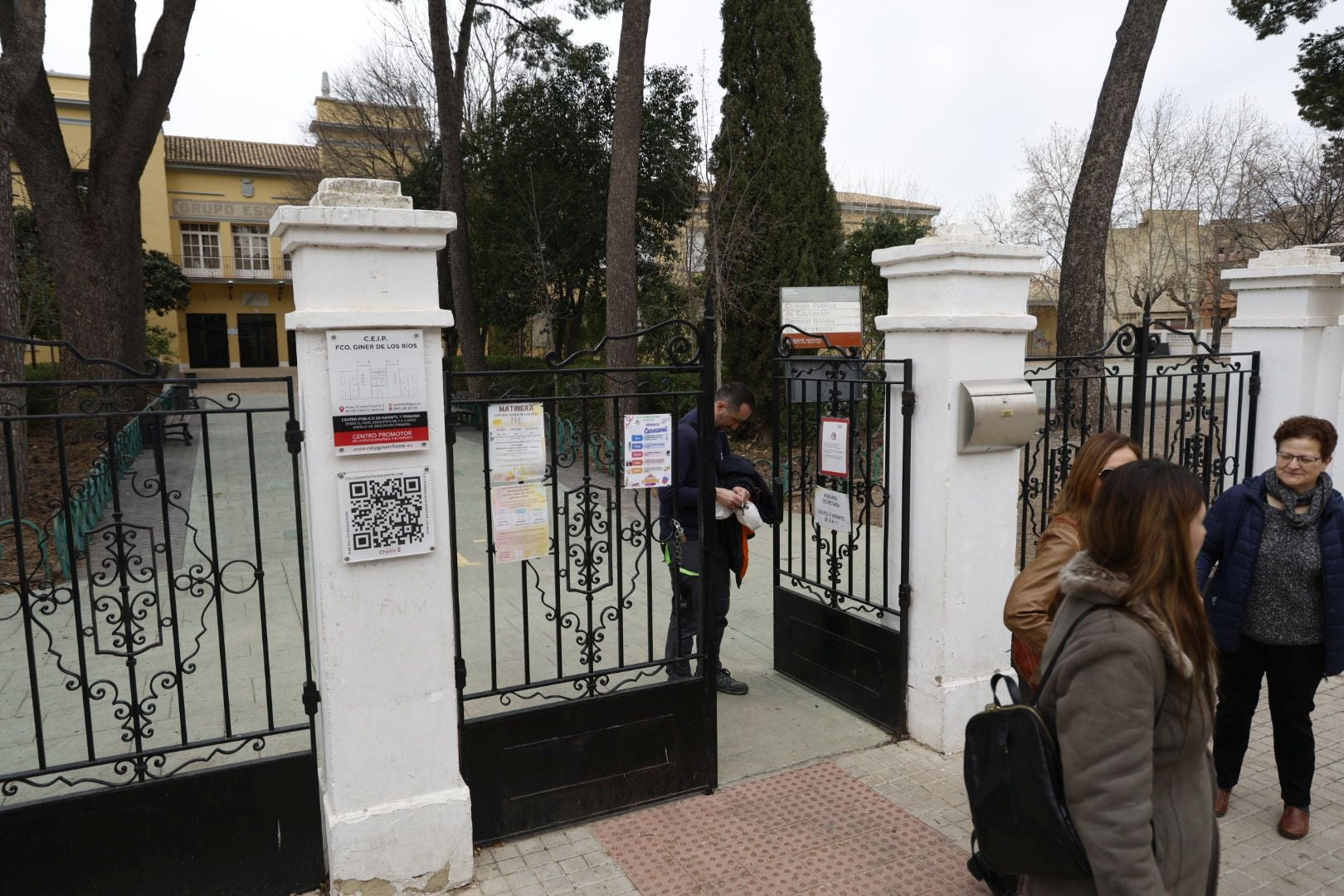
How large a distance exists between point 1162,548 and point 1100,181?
30.9ft

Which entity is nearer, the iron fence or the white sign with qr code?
the iron fence

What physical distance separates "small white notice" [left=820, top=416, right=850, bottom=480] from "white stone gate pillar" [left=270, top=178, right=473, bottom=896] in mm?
2368

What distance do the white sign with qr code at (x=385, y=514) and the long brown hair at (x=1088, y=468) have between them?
2.41 m

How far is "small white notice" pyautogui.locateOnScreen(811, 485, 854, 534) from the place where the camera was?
204 inches

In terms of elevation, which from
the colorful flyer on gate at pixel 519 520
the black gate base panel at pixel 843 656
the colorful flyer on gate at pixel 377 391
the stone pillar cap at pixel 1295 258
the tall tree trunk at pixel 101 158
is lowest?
the black gate base panel at pixel 843 656

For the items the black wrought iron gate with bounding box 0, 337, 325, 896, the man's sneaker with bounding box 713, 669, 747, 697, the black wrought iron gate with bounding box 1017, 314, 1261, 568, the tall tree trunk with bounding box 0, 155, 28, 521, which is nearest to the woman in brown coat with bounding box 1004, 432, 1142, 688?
the black wrought iron gate with bounding box 1017, 314, 1261, 568

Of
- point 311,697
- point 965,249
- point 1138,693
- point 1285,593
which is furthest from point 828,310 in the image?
point 1138,693

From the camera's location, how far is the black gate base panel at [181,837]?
3.21 meters

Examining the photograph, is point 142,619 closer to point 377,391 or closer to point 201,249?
point 377,391

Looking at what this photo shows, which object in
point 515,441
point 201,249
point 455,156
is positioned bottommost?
point 515,441

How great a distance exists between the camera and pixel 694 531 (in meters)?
5.23

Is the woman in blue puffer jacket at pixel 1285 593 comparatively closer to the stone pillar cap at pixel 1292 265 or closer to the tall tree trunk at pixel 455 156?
the stone pillar cap at pixel 1292 265

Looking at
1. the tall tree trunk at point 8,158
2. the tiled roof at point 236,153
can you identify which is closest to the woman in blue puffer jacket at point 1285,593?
the tall tree trunk at point 8,158

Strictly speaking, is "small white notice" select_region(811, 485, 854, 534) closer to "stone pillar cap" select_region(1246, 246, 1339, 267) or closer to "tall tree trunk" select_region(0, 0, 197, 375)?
"stone pillar cap" select_region(1246, 246, 1339, 267)
